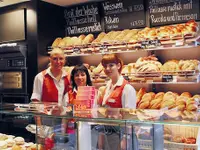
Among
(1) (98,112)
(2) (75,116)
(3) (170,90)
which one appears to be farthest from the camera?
(3) (170,90)

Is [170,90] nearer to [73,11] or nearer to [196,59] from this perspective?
[196,59]

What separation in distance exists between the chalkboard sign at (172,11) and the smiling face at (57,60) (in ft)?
4.86

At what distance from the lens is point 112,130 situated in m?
1.43

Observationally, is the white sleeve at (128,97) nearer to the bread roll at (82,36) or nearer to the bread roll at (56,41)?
the bread roll at (82,36)

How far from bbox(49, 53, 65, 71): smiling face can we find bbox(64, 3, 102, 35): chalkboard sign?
1.46 meters

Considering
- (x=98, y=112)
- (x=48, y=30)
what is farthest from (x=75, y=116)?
(x=48, y=30)

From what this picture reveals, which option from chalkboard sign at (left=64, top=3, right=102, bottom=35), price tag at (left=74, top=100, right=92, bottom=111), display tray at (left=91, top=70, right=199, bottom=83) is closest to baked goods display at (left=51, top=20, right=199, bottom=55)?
chalkboard sign at (left=64, top=3, right=102, bottom=35)

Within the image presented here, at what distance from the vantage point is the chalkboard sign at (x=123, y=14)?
3.54 metres

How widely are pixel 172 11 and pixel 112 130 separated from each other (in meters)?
2.30

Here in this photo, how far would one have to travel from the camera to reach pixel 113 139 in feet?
4.69

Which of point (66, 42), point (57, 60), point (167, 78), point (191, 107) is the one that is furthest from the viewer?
point (66, 42)

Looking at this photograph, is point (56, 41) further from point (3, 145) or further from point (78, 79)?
point (3, 145)

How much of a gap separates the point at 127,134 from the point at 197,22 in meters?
2.27

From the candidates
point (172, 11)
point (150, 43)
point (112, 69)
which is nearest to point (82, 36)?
point (150, 43)
